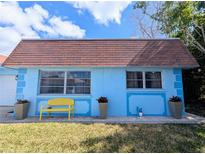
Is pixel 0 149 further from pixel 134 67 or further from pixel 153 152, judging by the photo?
pixel 134 67

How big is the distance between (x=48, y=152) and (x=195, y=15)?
39.0 ft

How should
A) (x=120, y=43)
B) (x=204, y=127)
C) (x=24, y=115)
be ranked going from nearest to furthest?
(x=204, y=127)
(x=24, y=115)
(x=120, y=43)

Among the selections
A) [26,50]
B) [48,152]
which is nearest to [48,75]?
[26,50]

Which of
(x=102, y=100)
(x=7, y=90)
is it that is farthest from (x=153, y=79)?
(x=7, y=90)

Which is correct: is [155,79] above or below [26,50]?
below

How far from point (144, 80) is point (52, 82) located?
5415 mm

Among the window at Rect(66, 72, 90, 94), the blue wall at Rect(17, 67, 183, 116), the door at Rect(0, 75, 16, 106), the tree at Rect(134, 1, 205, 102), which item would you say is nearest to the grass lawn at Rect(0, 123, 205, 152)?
the blue wall at Rect(17, 67, 183, 116)

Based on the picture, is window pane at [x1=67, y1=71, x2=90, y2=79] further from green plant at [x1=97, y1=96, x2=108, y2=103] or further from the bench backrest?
green plant at [x1=97, y1=96, x2=108, y2=103]

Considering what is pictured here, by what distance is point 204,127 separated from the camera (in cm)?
644

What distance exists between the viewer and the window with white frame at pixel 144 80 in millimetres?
8961

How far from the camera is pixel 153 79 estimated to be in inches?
355

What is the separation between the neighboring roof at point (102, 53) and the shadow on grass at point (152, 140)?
3550 mm

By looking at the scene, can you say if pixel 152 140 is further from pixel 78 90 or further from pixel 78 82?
pixel 78 82

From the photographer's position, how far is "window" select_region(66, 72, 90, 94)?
8984 millimetres
